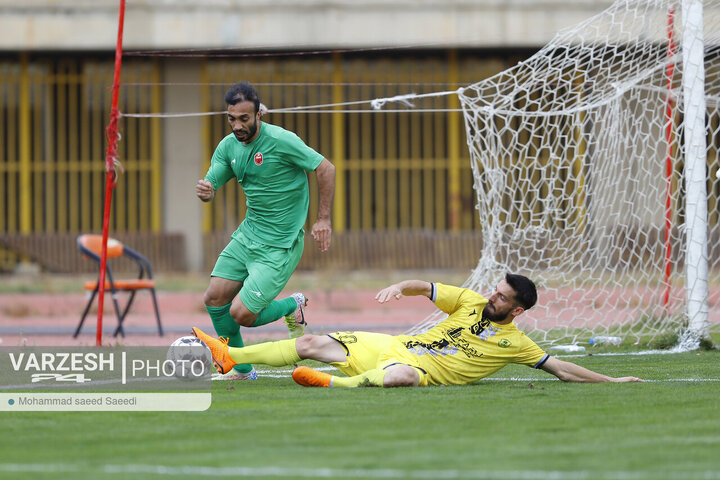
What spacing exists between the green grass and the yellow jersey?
0.53ft

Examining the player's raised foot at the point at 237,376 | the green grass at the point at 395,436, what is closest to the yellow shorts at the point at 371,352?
the green grass at the point at 395,436

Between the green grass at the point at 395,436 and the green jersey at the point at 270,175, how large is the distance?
124 cm

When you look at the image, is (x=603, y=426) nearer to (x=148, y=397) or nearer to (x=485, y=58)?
(x=148, y=397)

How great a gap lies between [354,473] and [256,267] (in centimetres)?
352

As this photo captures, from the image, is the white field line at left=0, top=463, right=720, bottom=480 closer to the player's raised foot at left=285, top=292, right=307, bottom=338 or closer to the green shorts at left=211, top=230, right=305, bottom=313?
the green shorts at left=211, top=230, right=305, bottom=313

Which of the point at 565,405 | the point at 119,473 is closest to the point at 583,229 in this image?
the point at 565,405

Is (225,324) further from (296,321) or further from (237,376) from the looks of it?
(296,321)

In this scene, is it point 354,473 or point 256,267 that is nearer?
point 354,473

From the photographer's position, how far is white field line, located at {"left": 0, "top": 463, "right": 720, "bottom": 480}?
474 centimetres

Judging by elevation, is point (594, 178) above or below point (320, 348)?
above

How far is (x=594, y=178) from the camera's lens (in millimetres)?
12430

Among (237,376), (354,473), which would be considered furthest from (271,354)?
(354,473)

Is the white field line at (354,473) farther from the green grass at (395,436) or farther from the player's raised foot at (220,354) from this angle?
the player's raised foot at (220,354)

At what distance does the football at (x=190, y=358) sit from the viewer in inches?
314
